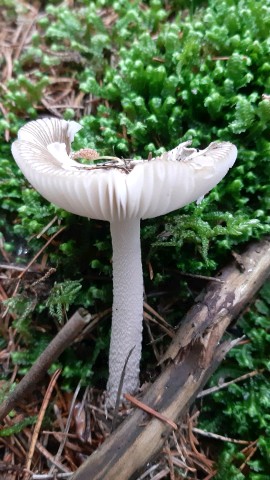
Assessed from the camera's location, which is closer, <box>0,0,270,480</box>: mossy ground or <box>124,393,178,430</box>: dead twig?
<box>124,393,178,430</box>: dead twig

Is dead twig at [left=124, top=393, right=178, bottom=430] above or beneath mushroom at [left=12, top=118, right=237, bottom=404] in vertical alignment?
beneath

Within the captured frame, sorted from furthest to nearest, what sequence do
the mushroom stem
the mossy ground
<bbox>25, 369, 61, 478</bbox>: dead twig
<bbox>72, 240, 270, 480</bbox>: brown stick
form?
the mossy ground < <bbox>25, 369, 61, 478</bbox>: dead twig < the mushroom stem < <bbox>72, 240, 270, 480</bbox>: brown stick

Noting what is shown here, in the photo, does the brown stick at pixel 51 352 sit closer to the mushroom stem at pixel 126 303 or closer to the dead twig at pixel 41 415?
the dead twig at pixel 41 415

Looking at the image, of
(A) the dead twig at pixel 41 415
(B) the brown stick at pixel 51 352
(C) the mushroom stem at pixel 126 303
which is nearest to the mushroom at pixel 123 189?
(C) the mushroom stem at pixel 126 303

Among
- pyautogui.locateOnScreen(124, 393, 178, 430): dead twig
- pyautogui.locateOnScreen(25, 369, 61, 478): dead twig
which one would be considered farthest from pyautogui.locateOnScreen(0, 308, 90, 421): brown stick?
pyautogui.locateOnScreen(124, 393, 178, 430): dead twig

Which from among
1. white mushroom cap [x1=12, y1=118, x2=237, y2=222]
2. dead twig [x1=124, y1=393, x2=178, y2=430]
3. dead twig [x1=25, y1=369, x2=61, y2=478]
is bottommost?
dead twig [x1=25, y1=369, x2=61, y2=478]

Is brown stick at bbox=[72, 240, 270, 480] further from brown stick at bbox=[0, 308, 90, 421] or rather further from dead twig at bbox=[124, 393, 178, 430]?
brown stick at bbox=[0, 308, 90, 421]

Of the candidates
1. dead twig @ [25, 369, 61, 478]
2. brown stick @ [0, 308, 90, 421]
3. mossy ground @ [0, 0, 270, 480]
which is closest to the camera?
brown stick @ [0, 308, 90, 421]

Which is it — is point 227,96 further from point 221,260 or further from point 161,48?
point 221,260

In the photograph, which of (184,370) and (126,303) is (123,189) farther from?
(184,370)
